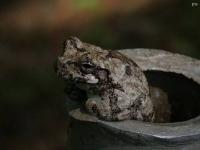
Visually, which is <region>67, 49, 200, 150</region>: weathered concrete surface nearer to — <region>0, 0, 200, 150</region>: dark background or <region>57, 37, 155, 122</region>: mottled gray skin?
<region>57, 37, 155, 122</region>: mottled gray skin

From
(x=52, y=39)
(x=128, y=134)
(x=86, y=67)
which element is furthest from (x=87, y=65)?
(x=52, y=39)

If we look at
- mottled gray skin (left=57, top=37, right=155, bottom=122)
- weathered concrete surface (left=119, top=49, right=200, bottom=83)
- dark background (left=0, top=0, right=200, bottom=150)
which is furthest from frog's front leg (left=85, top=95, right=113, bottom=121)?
dark background (left=0, top=0, right=200, bottom=150)

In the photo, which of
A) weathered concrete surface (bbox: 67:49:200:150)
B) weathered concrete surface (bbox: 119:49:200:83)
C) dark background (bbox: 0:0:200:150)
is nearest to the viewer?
weathered concrete surface (bbox: 67:49:200:150)

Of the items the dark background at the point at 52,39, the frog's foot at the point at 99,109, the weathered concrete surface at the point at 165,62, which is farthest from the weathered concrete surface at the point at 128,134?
the dark background at the point at 52,39

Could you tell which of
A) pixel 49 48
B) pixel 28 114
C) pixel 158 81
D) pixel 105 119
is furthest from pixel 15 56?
pixel 105 119

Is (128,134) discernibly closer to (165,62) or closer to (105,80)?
(105,80)
